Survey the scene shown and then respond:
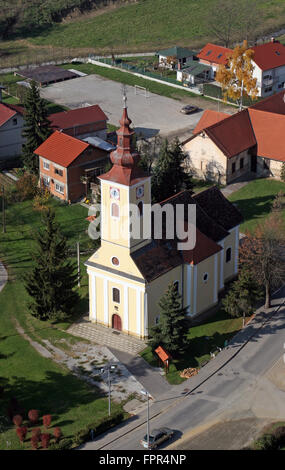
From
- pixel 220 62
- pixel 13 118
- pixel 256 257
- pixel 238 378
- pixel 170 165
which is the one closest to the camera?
pixel 238 378

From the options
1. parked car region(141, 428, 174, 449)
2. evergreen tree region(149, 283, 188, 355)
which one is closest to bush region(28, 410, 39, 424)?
parked car region(141, 428, 174, 449)

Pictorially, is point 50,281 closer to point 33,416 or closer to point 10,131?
point 33,416

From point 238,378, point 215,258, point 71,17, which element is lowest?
point 238,378

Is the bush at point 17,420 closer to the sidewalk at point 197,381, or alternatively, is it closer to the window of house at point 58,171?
the sidewalk at point 197,381

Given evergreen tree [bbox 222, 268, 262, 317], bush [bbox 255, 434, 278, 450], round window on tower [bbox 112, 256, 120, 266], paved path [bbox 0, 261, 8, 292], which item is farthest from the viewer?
paved path [bbox 0, 261, 8, 292]

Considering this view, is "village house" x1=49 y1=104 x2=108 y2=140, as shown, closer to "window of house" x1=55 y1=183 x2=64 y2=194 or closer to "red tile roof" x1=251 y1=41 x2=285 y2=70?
"window of house" x1=55 y1=183 x2=64 y2=194

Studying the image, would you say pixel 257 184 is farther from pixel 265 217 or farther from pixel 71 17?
pixel 71 17
